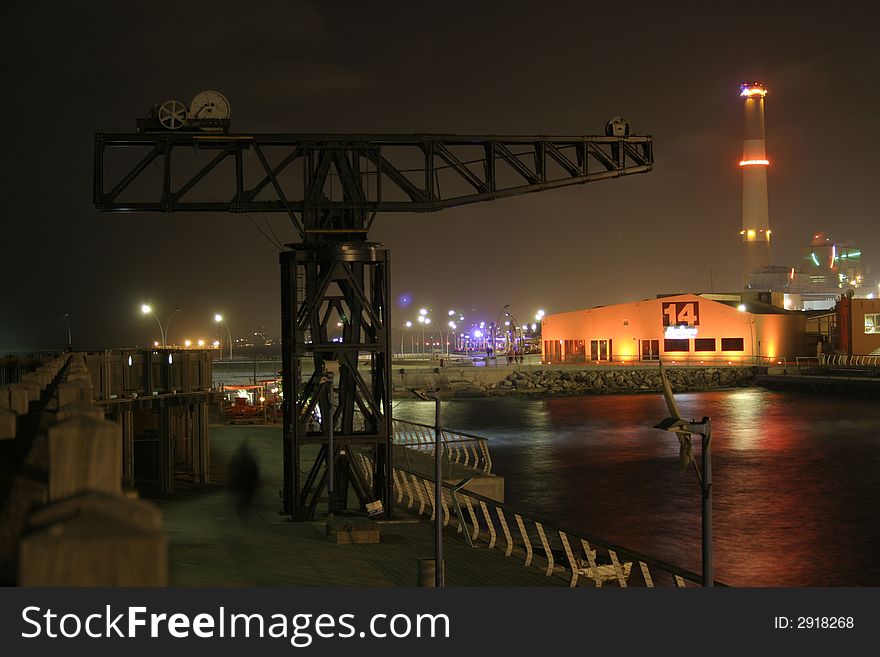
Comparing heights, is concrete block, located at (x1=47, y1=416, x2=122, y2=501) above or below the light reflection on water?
above

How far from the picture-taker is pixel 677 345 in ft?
278

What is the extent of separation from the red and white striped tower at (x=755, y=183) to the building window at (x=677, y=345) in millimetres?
66112

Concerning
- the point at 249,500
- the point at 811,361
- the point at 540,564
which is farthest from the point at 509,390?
the point at 540,564

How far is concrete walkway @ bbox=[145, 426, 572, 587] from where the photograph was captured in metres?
13.1

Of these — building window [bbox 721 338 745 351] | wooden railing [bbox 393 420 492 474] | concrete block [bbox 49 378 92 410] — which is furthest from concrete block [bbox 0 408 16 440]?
building window [bbox 721 338 745 351]

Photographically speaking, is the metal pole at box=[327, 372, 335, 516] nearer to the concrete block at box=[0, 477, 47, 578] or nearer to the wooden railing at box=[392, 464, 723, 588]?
the wooden railing at box=[392, 464, 723, 588]

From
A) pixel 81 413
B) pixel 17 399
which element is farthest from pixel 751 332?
pixel 81 413

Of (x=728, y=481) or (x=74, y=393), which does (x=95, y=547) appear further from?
(x=728, y=481)

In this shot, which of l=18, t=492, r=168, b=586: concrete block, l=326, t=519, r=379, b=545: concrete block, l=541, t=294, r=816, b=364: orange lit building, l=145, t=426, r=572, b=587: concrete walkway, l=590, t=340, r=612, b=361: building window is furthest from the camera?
l=590, t=340, r=612, b=361: building window

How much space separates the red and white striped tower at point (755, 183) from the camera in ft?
464

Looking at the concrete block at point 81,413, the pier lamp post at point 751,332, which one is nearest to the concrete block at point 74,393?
the concrete block at point 81,413

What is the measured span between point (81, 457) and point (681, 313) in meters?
84.5

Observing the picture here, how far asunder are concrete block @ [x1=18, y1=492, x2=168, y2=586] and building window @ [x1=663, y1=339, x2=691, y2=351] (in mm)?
85447

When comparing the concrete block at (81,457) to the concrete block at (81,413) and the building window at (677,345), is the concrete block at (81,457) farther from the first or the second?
the building window at (677,345)
